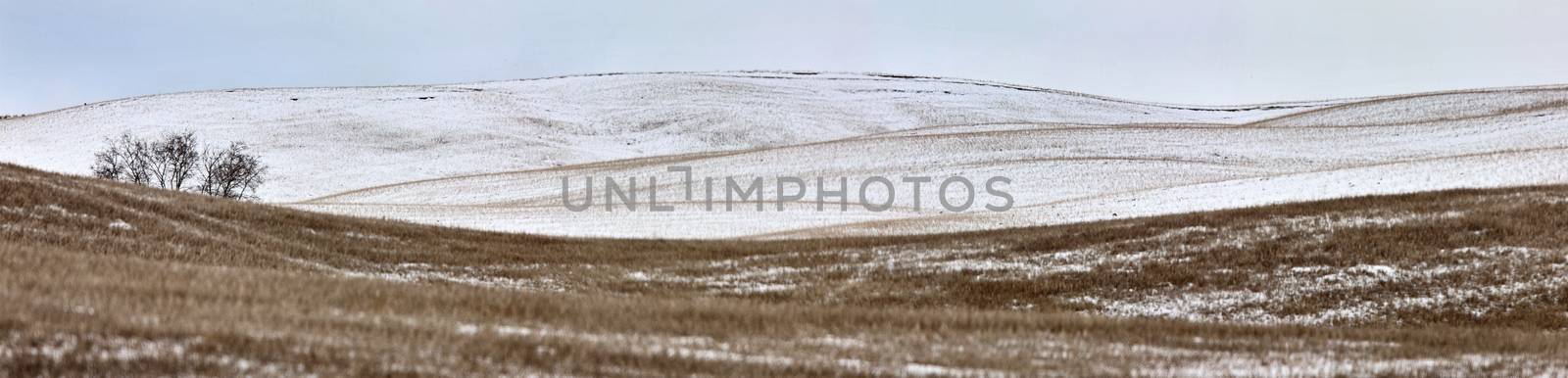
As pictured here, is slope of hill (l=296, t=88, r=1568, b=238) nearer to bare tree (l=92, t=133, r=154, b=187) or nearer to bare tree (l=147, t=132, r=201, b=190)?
bare tree (l=147, t=132, r=201, b=190)

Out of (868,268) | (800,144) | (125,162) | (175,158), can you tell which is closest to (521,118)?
(175,158)

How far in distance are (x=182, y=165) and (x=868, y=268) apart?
2065 inches

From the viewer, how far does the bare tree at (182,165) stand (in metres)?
65.7

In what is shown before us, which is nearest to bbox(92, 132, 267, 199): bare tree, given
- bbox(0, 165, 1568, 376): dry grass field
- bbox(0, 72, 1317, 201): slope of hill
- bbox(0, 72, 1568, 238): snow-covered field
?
bbox(0, 72, 1317, 201): slope of hill

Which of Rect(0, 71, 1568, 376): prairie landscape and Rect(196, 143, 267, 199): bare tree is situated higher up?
Rect(0, 71, 1568, 376): prairie landscape

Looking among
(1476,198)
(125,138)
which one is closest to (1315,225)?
(1476,198)

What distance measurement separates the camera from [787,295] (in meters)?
22.8

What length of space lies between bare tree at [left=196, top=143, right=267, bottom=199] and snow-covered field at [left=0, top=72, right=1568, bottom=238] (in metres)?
1.38

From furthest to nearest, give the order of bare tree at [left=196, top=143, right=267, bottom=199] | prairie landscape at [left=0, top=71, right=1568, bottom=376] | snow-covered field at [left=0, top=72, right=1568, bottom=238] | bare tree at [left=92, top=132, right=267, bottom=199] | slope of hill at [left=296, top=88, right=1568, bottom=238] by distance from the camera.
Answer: bare tree at [left=92, top=132, right=267, bottom=199]
bare tree at [left=196, top=143, right=267, bottom=199]
snow-covered field at [left=0, top=72, right=1568, bottom=238]
slope of hill at [left=296, top=88, right=1568, bottom=238]
prairie landscape at [left=0, top=71, right=1568, bottom=376]

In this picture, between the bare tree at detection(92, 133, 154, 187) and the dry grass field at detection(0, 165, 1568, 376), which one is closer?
the dry grass field at detection(0, 165, 1568, 376)

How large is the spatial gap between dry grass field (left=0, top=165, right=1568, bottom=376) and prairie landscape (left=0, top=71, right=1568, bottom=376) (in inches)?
2.7

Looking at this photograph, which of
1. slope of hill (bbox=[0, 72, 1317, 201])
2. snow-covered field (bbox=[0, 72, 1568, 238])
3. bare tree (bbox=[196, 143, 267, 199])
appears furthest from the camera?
slope of hill (bbox=[0, 72, 1317, 201])

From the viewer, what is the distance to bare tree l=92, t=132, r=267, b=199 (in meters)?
65.7

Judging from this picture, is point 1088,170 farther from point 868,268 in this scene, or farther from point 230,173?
point 230,173
